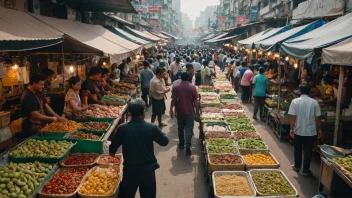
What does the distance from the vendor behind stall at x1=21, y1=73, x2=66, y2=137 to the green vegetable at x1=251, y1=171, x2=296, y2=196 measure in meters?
4.45

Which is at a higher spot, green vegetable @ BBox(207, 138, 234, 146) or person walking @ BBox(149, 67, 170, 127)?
person walking @ BBox(149, 67, 170, 127)

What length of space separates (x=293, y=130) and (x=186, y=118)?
2.77 metres

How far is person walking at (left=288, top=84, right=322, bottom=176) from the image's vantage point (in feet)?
21.3

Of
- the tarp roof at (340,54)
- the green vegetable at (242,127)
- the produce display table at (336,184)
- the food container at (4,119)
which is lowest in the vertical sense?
the produce display table at (336,184)

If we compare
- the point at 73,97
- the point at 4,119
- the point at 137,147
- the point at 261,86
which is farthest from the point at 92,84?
the point at 261,86

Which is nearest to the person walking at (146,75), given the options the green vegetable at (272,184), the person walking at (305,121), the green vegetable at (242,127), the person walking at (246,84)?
the person walking at (246,84)

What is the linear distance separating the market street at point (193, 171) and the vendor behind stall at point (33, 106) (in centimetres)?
297

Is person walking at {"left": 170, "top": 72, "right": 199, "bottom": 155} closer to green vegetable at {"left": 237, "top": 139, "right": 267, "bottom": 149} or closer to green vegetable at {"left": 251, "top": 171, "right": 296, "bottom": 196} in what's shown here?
green vegetable at {"left": 237, "top": 139, "right": 267, "bottom": 149}

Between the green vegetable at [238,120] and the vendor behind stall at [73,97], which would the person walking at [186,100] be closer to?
the green vegetable at [238,120]

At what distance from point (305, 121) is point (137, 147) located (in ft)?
→ 13.9

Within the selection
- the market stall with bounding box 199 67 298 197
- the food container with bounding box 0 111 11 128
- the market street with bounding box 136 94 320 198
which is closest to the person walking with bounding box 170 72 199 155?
the market stall with bounding box 199 67 298 197

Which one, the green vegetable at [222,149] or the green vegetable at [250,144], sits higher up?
the green vegetable at [250,144]

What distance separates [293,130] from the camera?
688cm

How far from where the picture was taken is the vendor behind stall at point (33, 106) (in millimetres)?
6043
